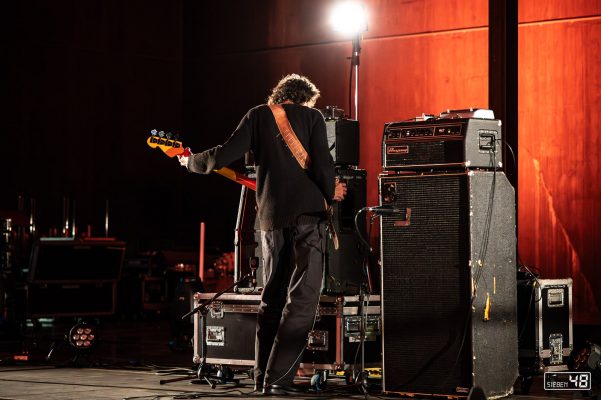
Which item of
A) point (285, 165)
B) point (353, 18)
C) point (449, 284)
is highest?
point (353, 18)

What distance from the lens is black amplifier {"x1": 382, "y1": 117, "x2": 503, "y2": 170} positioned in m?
5.54

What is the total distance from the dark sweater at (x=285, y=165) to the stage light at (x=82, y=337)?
2255mm

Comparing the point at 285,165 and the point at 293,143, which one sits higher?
the point at 293,143

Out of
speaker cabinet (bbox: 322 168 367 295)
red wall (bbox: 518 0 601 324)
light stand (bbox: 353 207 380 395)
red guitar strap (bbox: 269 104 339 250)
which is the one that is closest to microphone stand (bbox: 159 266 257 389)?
speaker cabinet (bbox: 322 168 367 295)

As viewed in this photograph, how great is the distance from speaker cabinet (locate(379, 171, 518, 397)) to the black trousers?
37cm

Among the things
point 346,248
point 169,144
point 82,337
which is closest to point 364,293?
point 346,248

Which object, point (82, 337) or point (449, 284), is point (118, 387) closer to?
point (82, 337)

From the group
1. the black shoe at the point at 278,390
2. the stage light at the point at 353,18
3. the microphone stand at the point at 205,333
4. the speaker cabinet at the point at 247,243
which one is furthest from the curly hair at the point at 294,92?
the stage light at the point at 353,18

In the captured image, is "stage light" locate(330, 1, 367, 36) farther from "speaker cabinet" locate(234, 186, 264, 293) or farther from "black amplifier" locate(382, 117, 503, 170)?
"black amplifier" locate(382, 117, 503, 170)

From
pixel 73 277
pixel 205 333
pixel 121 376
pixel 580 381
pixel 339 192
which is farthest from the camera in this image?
pixel 73 277

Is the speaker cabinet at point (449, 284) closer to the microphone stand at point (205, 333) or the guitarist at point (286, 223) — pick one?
the guitarist at point (286, 223)

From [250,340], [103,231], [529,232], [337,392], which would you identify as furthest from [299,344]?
[103,231]

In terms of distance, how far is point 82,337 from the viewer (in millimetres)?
7531

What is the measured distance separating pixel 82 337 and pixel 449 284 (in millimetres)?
3044
